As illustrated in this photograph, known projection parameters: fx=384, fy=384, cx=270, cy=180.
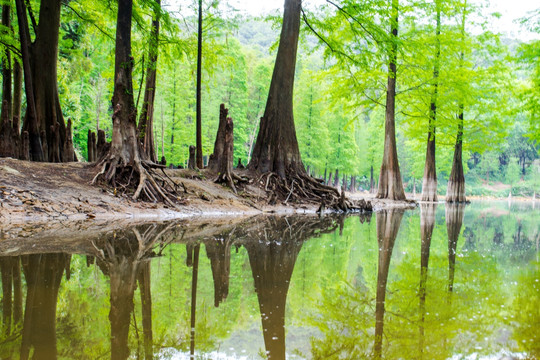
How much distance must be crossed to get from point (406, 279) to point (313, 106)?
3379cm

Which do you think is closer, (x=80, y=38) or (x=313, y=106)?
(x=80, y=38)

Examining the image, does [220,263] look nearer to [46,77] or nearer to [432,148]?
[46,77]

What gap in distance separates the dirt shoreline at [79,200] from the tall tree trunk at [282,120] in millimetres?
2206

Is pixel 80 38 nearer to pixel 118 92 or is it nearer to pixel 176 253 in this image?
pixel 118 92

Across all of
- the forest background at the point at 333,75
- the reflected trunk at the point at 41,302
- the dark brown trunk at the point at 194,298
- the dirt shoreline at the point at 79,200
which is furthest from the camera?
the forest background at the point at 333,75

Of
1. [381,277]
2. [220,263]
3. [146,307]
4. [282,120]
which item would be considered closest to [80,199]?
[220,263]

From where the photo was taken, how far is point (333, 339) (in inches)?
81.1

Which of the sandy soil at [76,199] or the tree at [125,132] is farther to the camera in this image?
the tree at [125,132]

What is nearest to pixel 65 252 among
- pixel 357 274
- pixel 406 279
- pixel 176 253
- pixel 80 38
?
pixel 176 253

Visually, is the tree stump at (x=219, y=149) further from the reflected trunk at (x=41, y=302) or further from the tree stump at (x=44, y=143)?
the reflected trunk at (x=41, y=302)

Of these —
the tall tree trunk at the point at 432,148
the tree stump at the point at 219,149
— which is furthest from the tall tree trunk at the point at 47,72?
the tall tree trunk at the point at 432,148

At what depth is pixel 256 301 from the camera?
2.68 meters

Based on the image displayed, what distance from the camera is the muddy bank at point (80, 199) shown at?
6.66 m

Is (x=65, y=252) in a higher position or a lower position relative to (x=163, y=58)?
lower
